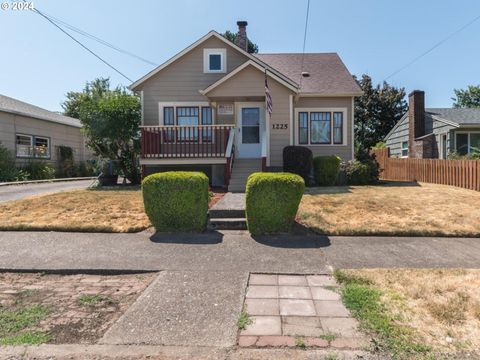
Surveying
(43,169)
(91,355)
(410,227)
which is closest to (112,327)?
(91,355)

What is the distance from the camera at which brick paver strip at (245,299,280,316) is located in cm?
372

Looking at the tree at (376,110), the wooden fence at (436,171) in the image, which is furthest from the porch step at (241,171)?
the tree at (376,110)

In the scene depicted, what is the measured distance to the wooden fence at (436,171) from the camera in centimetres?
1299

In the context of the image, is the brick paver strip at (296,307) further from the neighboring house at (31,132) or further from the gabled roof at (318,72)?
the neighboring house at (31,132)

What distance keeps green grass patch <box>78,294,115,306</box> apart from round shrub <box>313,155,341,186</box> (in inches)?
432

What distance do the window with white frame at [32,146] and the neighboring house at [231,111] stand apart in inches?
401

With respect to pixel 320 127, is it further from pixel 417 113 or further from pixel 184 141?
pixel 417 113

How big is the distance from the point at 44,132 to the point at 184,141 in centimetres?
1388

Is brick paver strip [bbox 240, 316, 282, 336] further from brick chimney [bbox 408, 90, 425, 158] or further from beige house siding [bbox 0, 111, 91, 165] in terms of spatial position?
brick chimney [bbox 408, 90, 425, 158]

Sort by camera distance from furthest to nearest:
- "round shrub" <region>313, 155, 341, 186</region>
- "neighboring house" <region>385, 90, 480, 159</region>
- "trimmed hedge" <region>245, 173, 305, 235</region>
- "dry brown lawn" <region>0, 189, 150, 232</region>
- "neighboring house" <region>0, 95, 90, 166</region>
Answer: "neighboring house" <region>0, 95, 90, 166</region> → "neighboring house" <region>385, 90, 480, 159</region> → "round shrub" <region>313, 155, 341, 186</region> → "dry brown lawn" <region>0, 189, 150, 232</region> → "trimmed hedge" <region>245, 173, 305, 235</region>

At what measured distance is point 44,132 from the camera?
75.9 feet

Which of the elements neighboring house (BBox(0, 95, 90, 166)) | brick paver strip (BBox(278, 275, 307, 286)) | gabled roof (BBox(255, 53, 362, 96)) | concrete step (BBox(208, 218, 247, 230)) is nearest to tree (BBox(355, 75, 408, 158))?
gabled roof (BBox(255, 53, 362, 96))

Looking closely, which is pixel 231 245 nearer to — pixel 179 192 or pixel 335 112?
pixel 179 192

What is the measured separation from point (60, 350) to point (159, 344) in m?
0.83
